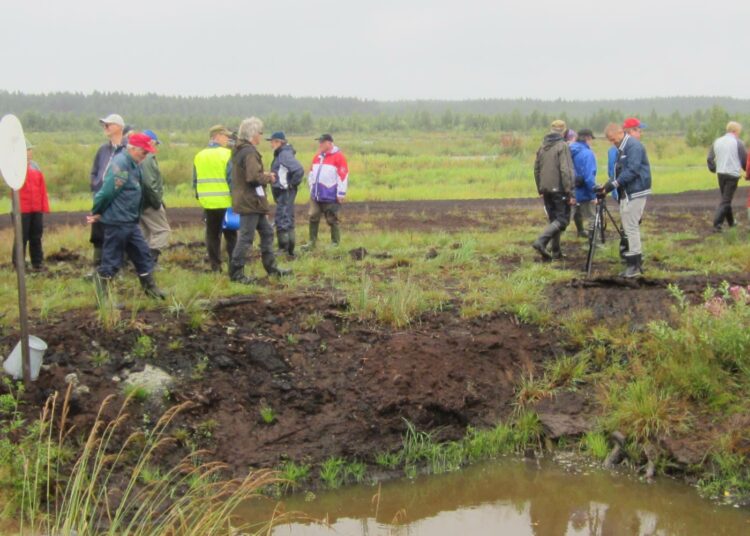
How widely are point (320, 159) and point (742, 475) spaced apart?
7915mm

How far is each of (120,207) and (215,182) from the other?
1.78 metres

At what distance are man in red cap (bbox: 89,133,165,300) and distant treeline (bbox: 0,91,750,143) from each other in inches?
1421

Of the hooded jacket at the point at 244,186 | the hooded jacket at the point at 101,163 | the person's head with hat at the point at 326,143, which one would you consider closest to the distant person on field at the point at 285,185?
the person's head with hat at the point at 326,143

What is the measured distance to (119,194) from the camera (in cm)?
905

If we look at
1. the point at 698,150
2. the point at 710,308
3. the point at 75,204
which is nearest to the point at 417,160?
the point at 698,150

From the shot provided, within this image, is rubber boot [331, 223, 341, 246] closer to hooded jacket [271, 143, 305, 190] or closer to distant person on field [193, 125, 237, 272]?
hooded jacket [271, 143, 305, 190]

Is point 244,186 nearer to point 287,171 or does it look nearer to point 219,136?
point 219,136

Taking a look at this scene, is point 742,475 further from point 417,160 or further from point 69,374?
point 417,160

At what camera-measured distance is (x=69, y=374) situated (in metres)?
7.73

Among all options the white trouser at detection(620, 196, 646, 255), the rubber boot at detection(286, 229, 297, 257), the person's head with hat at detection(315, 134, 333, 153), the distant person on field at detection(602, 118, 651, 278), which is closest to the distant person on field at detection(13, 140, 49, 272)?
the rubber boot at detection(286, 229, 297, 257)

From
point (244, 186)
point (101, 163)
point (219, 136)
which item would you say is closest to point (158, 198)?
point (101, 163)

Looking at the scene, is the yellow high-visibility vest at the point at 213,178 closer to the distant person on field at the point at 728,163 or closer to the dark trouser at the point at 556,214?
the dark trouser at the point at 556,214

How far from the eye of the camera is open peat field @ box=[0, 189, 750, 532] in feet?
24.4

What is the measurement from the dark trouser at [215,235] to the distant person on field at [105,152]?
1.34m
